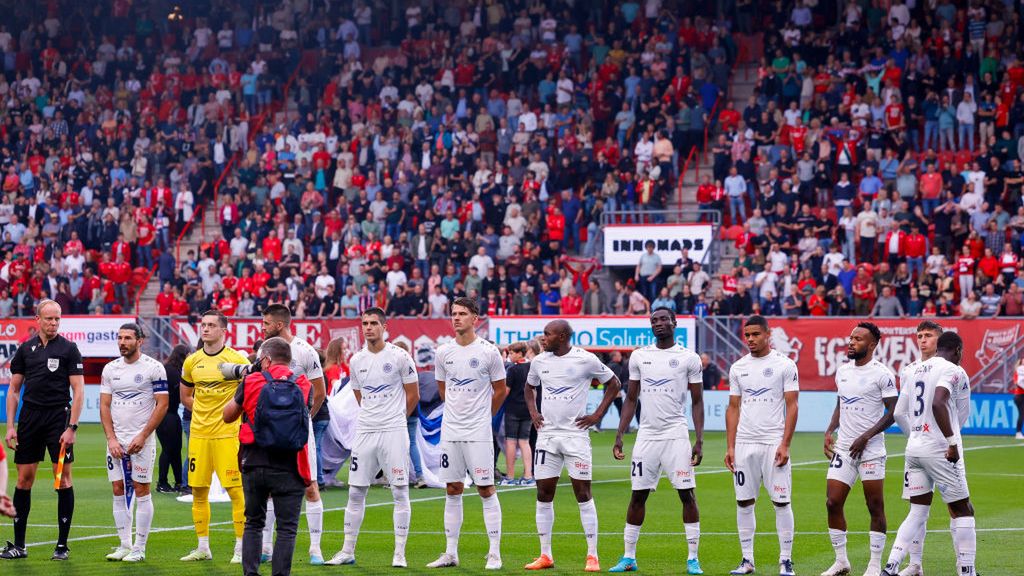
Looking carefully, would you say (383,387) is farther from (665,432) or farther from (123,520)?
(123,520)

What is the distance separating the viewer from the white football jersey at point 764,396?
12898 millimetres

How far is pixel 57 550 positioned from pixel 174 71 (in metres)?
35.8

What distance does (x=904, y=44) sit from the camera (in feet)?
122

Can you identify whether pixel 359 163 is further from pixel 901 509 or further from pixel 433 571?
pixel 433 571

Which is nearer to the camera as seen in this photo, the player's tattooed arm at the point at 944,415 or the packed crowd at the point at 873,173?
the player's tattooed arm at the point at 944,415

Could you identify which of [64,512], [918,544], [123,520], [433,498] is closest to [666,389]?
[918,544]

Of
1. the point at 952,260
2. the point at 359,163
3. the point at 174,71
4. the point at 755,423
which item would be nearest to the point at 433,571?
the point at 755,423

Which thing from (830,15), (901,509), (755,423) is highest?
(830,15)

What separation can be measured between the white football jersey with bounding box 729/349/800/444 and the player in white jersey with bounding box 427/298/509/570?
2331 millimetres

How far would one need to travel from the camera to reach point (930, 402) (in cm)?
1213

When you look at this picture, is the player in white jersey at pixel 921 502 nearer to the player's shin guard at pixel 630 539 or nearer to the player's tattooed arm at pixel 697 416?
the player's tattooed arm at pixel 697 416

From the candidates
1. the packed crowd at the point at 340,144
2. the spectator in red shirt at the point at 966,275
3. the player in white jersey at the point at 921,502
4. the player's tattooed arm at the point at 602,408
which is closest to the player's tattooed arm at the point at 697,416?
the player's tattooed arm at the point at 602,408

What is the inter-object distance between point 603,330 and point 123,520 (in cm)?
1939

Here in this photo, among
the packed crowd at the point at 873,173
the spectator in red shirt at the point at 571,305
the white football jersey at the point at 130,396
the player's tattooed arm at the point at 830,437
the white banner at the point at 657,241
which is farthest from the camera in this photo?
the white banner at the point at 657,241
